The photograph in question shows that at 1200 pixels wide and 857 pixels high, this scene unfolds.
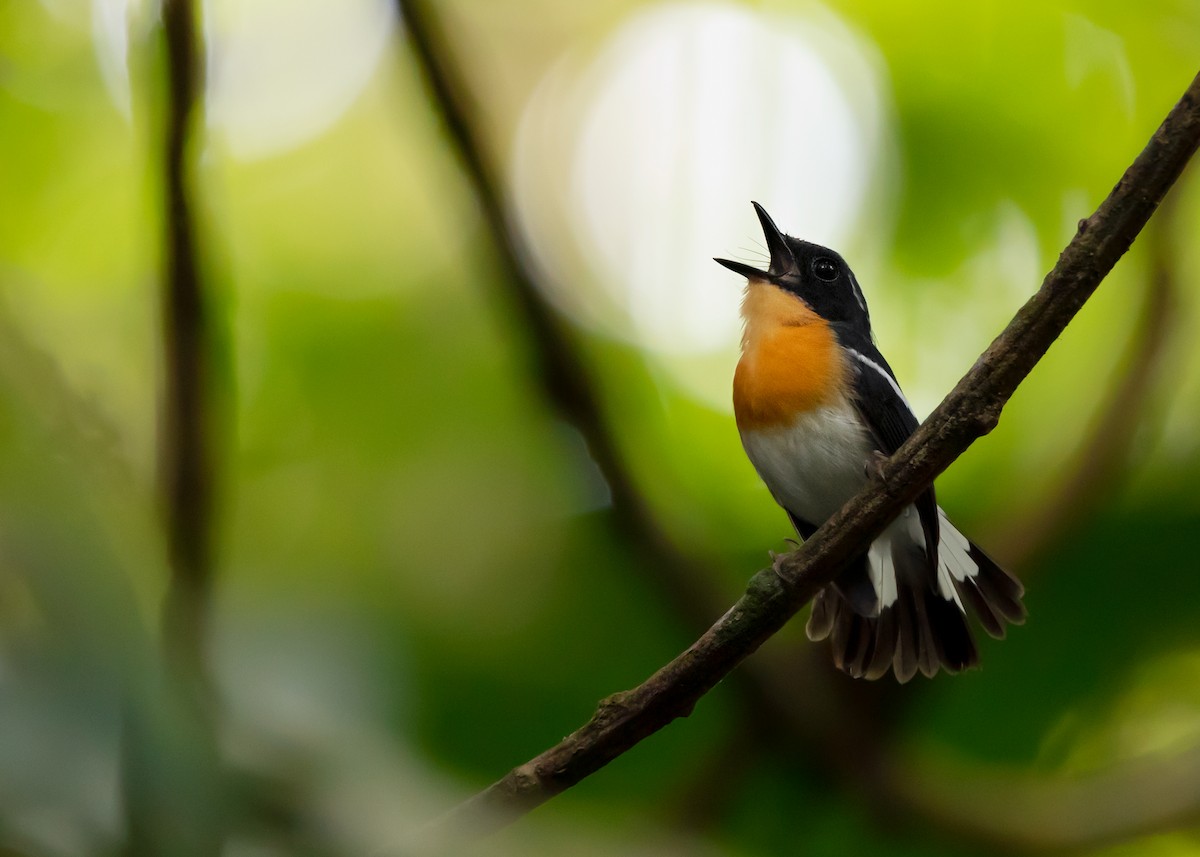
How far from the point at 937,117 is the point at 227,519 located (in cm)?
272

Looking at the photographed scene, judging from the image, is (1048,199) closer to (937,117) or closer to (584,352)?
(937,117)

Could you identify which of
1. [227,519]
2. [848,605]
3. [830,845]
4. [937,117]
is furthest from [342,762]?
[937,117]

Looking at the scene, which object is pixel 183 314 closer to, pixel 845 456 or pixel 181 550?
pixel 181 550

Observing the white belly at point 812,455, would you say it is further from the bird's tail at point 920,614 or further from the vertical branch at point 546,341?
the vertical branch at point 546,341

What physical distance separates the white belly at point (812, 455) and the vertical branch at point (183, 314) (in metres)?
1.75

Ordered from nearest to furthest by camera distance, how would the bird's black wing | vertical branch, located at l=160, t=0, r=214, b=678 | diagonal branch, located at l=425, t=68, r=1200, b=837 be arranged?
1. vertical branch, located at l=160, t=0, r=214, b=678
2. diagonal branch, located at l=425, t=68, r=1200, b=837
3. the bird's black wing

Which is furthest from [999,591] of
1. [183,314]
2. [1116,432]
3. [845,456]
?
[183,314]

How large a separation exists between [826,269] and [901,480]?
5.73ft

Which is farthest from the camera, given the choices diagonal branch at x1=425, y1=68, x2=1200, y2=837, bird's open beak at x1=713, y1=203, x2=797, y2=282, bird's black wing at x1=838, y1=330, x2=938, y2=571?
bird's open beak at x1=713, y1=203, x2=797, y2=282

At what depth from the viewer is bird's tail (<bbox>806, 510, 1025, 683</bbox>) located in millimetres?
2420

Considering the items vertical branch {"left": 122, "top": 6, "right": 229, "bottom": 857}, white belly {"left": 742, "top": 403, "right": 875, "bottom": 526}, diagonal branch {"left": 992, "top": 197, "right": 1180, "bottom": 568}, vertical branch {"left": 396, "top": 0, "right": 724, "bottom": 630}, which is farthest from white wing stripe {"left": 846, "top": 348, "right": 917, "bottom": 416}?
vertical branch {"left": 122, "top": 6, "right": 229, "bottom": 857}

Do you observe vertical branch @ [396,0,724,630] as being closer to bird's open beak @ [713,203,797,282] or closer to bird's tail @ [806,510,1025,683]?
bird's tail @ [806,510,1025,683]

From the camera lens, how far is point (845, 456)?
287cm

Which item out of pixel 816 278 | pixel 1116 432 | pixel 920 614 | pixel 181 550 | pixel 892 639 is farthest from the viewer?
pixel 816 278
